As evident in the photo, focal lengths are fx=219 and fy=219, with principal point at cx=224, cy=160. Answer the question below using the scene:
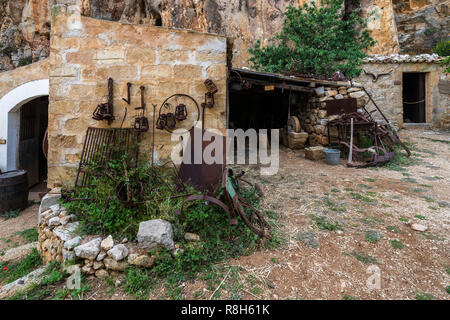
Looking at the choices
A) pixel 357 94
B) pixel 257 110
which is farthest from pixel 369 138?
pixel 257 110

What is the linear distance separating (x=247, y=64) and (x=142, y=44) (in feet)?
32.4

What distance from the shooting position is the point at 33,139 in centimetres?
737

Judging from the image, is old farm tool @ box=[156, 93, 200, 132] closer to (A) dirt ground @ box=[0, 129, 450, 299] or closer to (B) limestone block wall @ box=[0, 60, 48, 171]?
(A) dirt ground @ box=[0, 129, 450, 299]

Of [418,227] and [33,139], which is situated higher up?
[33,139]

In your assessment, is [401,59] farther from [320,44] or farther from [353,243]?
[353,243]

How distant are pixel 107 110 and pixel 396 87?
12.2 m

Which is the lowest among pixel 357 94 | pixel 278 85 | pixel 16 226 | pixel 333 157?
pixel 16 226

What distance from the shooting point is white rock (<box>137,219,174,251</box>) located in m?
2.09

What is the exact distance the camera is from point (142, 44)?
10.6ft

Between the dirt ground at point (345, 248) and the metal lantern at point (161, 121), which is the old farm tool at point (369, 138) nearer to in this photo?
the dirt ground at point (345, 248)

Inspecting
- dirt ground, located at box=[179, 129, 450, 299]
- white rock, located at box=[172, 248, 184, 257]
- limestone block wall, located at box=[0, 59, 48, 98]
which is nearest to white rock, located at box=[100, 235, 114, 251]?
white rock, located at box=[172, 248, 184, 257]

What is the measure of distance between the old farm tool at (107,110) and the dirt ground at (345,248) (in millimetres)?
2112

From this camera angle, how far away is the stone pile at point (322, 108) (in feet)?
23.5

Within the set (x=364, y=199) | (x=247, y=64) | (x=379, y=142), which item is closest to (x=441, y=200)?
(x=364, y=199)
